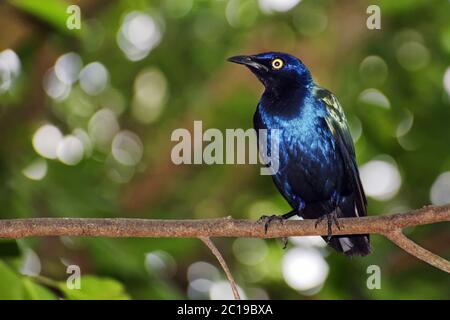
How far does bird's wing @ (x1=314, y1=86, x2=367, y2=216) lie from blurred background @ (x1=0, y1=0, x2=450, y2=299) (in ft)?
7.40

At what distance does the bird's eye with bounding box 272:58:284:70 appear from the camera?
6051mm

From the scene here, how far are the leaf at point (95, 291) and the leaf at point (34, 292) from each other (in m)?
0.09

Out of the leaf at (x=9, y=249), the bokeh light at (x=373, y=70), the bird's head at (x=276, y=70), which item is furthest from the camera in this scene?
the bokeh light at (x=373, y=70)

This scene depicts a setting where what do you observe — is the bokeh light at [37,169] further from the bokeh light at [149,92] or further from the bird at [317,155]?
the bird at [317,155]

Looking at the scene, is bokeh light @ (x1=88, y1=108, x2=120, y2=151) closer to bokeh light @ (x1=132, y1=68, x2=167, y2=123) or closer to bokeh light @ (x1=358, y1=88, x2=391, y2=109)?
bokeh light @ (x1=132, y1=68, x2=167, y2=123)

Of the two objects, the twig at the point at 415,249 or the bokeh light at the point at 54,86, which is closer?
the twig at the point at 415,249

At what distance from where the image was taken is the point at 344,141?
580 centimetres

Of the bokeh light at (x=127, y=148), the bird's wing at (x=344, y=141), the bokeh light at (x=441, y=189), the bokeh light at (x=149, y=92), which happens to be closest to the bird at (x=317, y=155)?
the bird's wing at (x=344, y=141)

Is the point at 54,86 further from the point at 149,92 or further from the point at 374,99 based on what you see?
the point at 374,99

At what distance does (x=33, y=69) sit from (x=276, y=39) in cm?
269

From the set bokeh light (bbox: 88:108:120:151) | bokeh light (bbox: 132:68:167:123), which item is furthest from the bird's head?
bokeh light (bbox: 88:108:120:151)

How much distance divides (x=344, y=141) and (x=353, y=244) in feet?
2.46

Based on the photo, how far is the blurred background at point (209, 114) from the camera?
27.5ft
